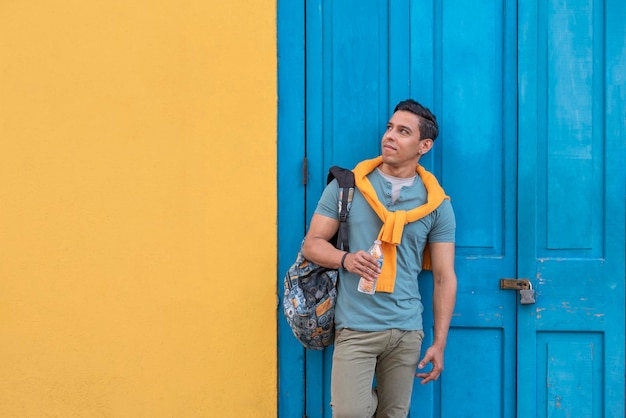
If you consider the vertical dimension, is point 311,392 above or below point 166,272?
below

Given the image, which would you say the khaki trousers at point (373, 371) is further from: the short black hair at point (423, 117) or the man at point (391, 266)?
the short black hair at point (423, 117)

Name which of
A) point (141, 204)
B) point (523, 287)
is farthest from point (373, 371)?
point (141, 204)

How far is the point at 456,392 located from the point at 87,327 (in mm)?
1903

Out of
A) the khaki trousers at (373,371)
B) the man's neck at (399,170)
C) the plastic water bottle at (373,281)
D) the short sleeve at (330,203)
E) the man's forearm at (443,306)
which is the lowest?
the khaki trousers at (373,371)

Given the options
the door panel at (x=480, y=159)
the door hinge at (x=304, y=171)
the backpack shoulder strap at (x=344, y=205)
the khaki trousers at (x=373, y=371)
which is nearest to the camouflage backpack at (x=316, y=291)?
the backpack shoulder strap at (x=344, y=205)

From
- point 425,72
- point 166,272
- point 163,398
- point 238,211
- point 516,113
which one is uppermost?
point 425,72

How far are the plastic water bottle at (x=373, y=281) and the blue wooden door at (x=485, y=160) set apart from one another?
0.54m

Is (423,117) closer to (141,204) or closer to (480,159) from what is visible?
(480,159)

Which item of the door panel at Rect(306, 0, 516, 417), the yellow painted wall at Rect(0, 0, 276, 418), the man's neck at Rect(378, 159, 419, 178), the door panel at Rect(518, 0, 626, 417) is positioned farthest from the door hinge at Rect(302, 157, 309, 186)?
the door panel at Rect(518, 0, 626, 417)

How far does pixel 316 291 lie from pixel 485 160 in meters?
1.07

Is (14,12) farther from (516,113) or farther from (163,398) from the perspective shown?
(516,113)

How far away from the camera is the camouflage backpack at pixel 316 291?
311 cm

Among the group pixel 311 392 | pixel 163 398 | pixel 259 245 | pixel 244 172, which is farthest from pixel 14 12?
pixel 311 392

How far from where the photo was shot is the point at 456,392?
11.3ft
